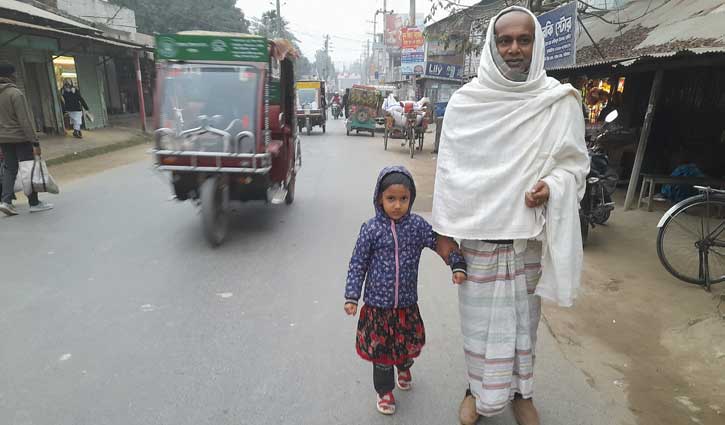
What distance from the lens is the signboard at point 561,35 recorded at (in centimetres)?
705

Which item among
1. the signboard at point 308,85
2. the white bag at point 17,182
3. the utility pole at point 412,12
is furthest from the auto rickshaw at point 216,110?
the utility pole at point 412,12

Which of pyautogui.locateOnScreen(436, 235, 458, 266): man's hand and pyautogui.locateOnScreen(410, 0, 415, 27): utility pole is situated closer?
pyautogui.locateOnScreen(436, 235, 458, 266): man's hand

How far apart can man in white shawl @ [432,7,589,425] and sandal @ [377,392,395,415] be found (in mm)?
468

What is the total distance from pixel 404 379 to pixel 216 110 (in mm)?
4159

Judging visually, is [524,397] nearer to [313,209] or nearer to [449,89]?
[313,209]

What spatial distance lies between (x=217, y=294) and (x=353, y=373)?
166 cm

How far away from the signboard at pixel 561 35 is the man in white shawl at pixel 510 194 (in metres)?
5.67

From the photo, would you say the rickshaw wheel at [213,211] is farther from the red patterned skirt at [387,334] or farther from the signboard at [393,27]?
the signboard at [393,27]

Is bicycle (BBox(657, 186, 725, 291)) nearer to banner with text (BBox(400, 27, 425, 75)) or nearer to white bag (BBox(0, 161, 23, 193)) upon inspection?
white bag (BBox(0, 161, 23, 193))

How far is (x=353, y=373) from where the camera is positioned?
2865 mm

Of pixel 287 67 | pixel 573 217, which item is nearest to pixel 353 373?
pixel 573 217

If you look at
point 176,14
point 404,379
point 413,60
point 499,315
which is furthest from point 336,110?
point 499,315

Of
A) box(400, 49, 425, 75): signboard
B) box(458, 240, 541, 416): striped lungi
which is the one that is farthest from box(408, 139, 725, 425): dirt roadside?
box(400, 49, 425, 75): signboard

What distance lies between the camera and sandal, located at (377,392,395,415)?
2.47 meters
